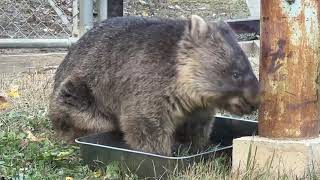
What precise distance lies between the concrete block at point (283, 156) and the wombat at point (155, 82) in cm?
30

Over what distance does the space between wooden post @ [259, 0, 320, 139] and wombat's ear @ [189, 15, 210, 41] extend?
584mm

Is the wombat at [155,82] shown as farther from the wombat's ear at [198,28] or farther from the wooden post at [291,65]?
the wooden post at [291,65]

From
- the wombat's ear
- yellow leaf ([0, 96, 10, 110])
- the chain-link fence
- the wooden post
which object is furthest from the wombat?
the chain-link fence

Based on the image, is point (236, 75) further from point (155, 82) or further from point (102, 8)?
point (102, 8)

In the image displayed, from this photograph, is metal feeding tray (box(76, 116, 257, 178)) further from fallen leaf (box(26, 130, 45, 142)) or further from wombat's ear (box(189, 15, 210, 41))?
wombat's ear (box(189, 15, 210, 41))

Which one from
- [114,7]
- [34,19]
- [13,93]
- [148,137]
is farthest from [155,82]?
[34,19]

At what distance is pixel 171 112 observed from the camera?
5172 mm

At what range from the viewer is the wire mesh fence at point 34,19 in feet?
32.2

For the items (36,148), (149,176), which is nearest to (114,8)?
(36,148)

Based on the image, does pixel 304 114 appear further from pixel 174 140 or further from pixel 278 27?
pixel 174 140

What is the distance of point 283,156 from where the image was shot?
15.0 feet

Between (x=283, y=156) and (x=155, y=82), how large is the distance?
1.07 meters

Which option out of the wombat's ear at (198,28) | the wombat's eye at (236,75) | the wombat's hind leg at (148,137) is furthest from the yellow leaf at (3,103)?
the wombat's eye at (236,75)

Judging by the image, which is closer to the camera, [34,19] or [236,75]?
[236,75]
